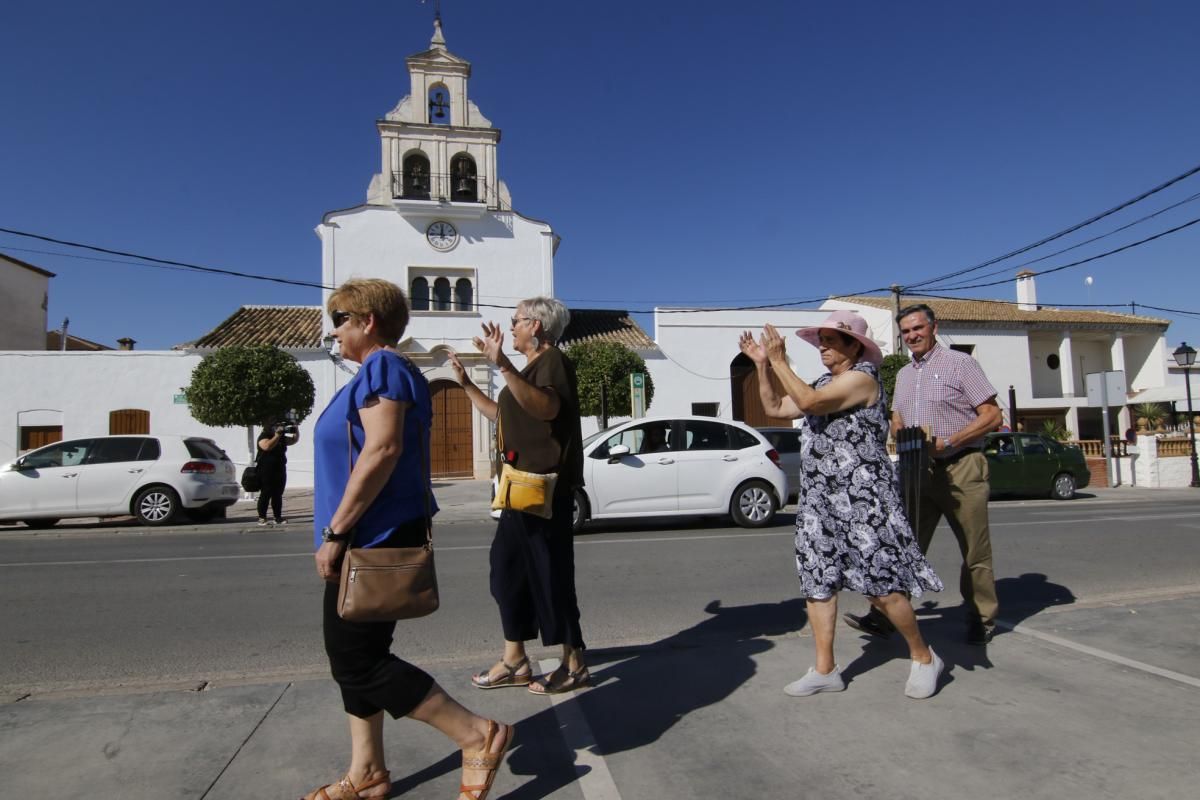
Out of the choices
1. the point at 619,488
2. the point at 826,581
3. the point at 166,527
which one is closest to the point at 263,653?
the point at 826,581

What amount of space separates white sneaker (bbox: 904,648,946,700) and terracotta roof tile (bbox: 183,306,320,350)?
21464 millimetres

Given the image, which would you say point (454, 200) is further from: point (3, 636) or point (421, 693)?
point (421, 693)

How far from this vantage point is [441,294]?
23719 mm

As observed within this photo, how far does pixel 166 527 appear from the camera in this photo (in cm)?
1188

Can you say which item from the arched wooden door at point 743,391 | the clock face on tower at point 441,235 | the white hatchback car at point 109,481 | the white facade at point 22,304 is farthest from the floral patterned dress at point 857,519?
the white facade at point 22,304

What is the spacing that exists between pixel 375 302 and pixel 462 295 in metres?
21.8

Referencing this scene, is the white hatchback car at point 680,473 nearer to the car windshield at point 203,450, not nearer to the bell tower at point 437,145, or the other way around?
the car windshield at point 203,450

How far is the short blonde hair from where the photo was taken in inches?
98.7

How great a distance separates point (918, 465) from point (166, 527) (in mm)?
11798

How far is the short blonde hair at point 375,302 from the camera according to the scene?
2506 millimetres

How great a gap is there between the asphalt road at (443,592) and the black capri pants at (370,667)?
5.53 feet

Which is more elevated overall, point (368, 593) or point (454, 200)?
point (454, 200)

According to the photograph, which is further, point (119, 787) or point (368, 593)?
point (119, 787)

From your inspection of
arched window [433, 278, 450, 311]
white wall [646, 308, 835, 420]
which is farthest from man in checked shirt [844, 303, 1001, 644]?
arched window [433, 278, 450, 311]
